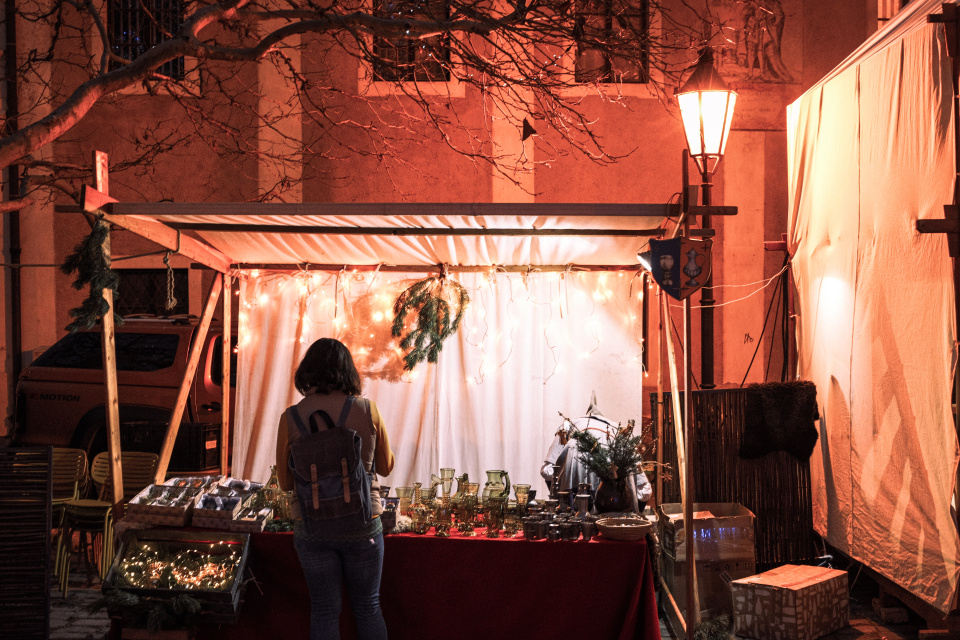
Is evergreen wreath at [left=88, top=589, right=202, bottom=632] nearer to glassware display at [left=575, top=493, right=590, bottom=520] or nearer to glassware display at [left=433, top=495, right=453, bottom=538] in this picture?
glassware display at [left=433, top=495, right=453, bottom=538]

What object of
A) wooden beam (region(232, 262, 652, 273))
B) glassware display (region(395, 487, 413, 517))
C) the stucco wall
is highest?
the stucco wall

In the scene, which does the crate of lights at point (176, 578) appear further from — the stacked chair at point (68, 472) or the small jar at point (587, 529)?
the stacked chair at point (68, 472)

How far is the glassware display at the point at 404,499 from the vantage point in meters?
4.74

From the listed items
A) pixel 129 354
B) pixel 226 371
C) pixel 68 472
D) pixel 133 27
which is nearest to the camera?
pixel 68 472

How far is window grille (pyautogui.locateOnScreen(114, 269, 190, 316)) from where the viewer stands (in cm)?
988

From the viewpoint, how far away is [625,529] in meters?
4.24

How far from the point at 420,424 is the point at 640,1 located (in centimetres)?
574

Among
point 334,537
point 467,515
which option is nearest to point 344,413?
point 334,537

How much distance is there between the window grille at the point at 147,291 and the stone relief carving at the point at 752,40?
23.3 feet

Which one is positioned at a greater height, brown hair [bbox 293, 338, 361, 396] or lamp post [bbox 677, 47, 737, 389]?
lamp post [bbox 677, 47, 737, 389]

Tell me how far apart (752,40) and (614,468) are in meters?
6.24

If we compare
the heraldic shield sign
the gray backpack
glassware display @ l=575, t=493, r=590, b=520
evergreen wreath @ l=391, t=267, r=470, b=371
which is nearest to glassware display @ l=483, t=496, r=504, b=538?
glassware display @ l=575, t=493, r=590, b=520

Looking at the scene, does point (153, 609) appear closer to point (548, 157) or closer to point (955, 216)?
point (955, 216)

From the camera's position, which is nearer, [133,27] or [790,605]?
[790,605]
